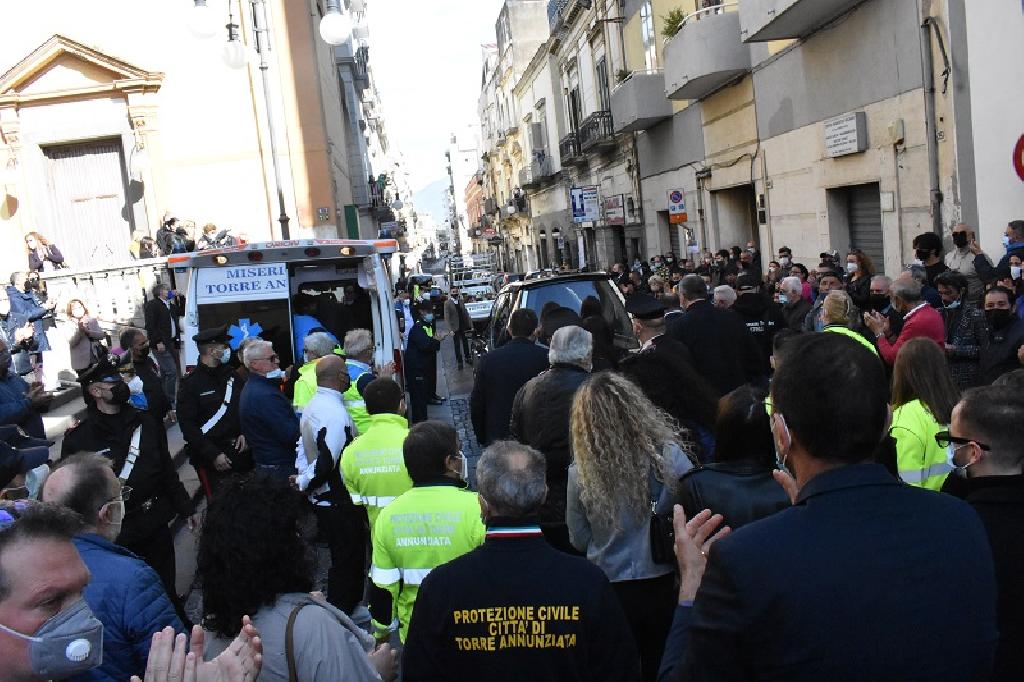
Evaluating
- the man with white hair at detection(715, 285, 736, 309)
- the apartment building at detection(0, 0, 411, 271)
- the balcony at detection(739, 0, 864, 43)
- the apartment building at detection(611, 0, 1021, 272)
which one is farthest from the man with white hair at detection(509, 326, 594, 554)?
the apartment building at detection(0, 0, 411, 271)

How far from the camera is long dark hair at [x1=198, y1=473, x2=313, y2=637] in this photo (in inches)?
111

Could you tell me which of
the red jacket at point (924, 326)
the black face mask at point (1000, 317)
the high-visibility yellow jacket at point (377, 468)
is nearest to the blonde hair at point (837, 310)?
the red jacket at point (924, 326)

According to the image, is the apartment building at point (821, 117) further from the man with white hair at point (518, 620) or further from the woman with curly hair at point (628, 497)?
the man with white hair at point (518, 620)

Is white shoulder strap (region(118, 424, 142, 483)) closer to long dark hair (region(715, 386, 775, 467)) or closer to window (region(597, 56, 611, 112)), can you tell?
long dark hair (region(715, 386, 775, 467))

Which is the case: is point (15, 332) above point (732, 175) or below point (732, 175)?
below

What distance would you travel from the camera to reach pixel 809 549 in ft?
6.14

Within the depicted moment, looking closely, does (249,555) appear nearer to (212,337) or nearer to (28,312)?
(212,337)

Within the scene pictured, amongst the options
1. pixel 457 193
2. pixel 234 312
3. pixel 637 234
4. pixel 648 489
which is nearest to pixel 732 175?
pixel 637 234

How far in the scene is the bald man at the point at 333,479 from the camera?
6176mm

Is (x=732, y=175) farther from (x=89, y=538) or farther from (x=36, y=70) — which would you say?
(x=89, y=538)

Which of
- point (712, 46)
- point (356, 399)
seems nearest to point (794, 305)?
point (356, 399)

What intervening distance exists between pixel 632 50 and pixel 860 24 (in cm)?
1406

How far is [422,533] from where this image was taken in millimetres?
3982

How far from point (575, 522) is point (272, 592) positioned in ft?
4.71
